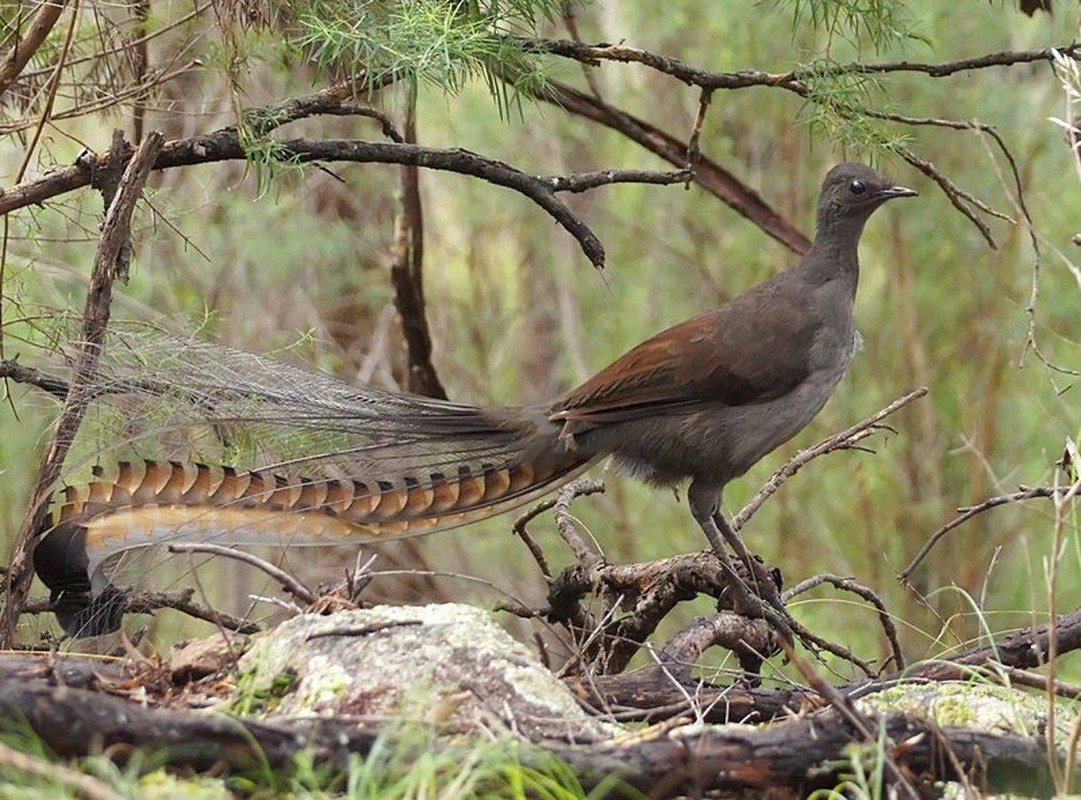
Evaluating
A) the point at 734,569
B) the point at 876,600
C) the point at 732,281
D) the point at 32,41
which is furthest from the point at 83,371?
the point at 732,281

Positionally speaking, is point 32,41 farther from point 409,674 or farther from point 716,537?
point 716,537

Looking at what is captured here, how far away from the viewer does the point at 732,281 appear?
995 centimetres

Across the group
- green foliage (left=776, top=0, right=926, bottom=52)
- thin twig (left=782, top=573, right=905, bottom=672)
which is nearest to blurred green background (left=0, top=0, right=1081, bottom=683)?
green foliage (left=776, top=0, right=926, bottom=52)

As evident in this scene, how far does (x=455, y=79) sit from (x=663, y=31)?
17.3 feet

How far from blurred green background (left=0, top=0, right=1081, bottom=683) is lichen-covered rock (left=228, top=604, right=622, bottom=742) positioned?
4583 millimetres

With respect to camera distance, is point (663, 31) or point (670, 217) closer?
point (663, 31)

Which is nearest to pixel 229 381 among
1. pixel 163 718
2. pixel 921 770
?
pixel 163 718

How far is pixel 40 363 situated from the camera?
4266 millimetres

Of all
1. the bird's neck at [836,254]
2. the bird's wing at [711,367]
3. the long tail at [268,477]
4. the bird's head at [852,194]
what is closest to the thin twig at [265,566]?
the long tail at [268,477]

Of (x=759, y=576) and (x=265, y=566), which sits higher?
(x=265, y=566)

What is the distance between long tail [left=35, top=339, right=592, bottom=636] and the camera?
12.6 feet

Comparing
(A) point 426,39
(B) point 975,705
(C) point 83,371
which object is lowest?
(B) point 975,705

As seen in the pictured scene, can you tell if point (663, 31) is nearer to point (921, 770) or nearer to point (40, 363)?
point (40, 363)

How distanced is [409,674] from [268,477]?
1.11m
